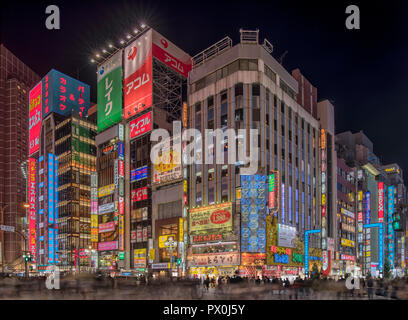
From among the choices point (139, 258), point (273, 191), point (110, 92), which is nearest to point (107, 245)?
point (139, 258)

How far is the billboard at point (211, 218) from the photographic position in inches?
2042

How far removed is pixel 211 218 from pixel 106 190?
30.1 metres

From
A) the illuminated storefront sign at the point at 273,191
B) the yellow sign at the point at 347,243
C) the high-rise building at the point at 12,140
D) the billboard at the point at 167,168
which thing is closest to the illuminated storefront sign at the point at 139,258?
the billboard at the point at 167,168

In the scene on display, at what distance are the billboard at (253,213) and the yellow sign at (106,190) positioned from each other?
107 feet

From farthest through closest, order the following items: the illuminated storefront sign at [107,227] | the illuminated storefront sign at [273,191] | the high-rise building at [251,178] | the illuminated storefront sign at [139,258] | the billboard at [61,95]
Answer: the billboard at [61,95] < the illuminated storefront sign at [107,227] < the illuminated storefront sign at [139,258] < the high-rise building at [251,178] < the illuminated storefront sign at [273,191]

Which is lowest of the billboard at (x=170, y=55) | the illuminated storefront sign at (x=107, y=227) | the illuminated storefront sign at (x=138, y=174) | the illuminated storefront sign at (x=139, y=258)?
the illuminated storefront sign at (x=139, y=258)

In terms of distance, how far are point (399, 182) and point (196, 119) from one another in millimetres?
101742

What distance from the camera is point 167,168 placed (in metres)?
64.3

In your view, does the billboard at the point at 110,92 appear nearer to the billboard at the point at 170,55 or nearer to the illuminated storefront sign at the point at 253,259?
the billboard at the point at 170,55

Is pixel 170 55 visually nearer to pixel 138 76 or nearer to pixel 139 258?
pixel 138 76

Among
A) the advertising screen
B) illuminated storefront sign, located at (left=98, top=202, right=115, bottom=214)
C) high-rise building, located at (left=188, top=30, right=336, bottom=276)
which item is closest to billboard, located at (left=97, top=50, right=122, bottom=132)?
illuminated storefront sign, located at (left=98, top=202, right=115, bottom=214)

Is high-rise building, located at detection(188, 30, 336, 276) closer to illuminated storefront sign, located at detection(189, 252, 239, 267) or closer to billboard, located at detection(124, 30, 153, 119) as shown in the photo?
illuminated storefront sign, located at detection(189, 252, 239, 267)
